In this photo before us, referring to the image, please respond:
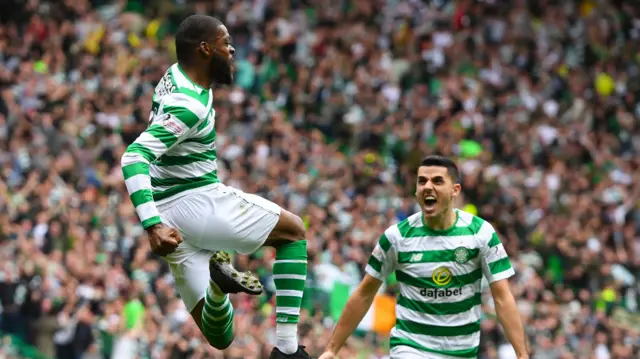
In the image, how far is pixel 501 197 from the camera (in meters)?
21.6

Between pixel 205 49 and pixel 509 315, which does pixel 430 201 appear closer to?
pixel 509 315

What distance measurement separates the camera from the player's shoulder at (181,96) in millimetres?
8031

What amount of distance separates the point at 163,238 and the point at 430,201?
2505 millimetres

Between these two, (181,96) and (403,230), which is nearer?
(181,96)

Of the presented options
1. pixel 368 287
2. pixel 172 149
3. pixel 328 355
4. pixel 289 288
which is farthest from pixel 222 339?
pixel 172 149

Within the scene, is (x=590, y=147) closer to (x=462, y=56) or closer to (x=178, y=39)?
(x=462, y=56)

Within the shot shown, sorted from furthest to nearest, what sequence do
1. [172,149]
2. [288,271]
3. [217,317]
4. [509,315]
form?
[509,315] < [217,317] < [288,271] < [172,149]

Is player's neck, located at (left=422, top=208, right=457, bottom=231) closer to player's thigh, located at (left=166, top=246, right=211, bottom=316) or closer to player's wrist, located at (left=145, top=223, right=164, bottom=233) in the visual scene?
player's thigh, located at (left=166, top=246, right=211, bottom=316)

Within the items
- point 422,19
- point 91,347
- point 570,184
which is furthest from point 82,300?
point 422,19

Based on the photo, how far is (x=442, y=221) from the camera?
9594 mm

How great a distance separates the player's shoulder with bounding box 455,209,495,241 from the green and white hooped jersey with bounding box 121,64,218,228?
203 centimetres

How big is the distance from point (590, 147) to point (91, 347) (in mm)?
11859

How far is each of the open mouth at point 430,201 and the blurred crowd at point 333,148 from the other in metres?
6.25

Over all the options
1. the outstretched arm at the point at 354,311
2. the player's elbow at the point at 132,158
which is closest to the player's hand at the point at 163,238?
the player's elbow at the point at 132,158
